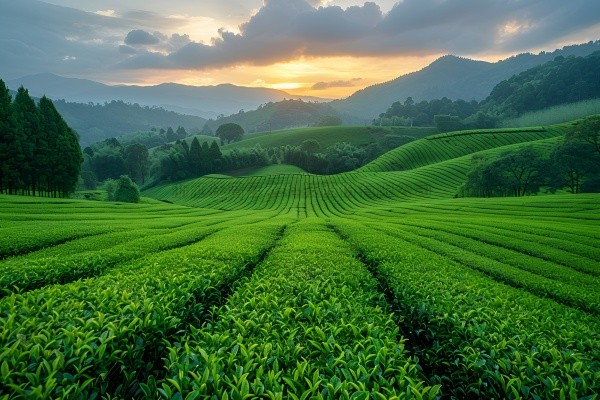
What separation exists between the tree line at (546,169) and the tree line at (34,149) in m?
90.2

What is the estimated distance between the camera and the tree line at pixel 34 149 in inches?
2112

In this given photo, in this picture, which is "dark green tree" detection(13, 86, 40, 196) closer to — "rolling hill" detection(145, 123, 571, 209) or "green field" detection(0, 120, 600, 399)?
"rolling hill" detection(145, 123, 571, 209)

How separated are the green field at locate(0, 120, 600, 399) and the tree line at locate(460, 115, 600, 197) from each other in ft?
189

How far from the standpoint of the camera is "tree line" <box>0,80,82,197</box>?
176 ft

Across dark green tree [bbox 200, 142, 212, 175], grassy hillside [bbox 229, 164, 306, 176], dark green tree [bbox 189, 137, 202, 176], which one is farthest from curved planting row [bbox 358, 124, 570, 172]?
dark green tree [bbox 189, 137, 202, 176]

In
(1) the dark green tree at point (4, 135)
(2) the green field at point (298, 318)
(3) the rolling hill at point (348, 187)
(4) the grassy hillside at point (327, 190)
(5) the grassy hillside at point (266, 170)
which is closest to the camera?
(2) the green field at point (298, 318)

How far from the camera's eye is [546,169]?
7125 cm

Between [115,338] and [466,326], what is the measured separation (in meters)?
9.02

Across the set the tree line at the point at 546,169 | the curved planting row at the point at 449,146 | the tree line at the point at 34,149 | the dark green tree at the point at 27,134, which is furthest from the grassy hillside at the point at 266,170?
the dark green tree at the point at 27,134

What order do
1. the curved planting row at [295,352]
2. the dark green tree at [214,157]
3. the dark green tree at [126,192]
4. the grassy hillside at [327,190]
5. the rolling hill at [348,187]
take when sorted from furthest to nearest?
1. the dark green tree at [214,157]
2. the rolling hill at [348,187]
3. the grassy hillside at [327,190]
4. the dark green tree at [126,192]
5. the curved planting row at [295,352]

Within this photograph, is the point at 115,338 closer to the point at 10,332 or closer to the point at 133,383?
the point at 133,383

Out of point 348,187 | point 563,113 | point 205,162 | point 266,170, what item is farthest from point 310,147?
point 563,113

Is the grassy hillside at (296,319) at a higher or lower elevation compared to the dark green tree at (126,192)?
higher

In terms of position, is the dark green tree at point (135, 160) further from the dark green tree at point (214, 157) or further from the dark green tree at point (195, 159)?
the dark green tree at point (214, 157)
